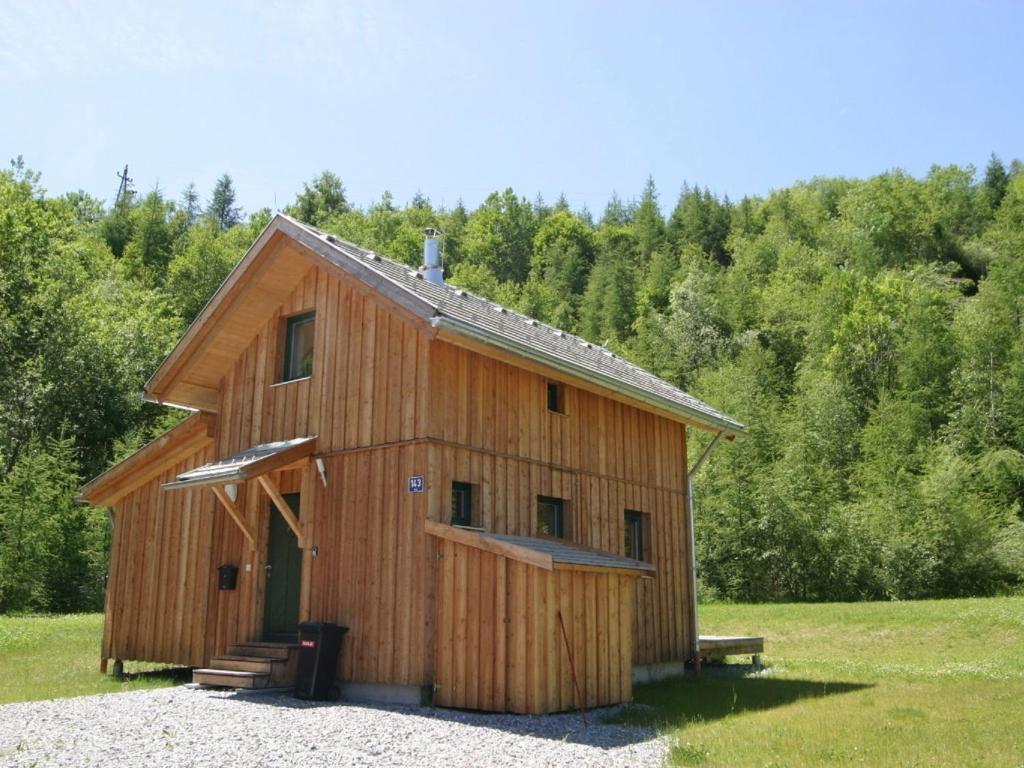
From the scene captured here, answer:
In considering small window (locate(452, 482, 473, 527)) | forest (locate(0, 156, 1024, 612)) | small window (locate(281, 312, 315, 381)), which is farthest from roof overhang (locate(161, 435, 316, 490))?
forest (locate(0, 156, 1024, 612))

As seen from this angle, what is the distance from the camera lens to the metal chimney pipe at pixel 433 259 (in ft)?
49.8

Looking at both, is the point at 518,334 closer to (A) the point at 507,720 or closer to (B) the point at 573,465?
(B) the point at 573,465

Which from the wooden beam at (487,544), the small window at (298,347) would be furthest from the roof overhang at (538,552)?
the small window at (298,347)

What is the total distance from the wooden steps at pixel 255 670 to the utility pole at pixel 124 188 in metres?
59.9

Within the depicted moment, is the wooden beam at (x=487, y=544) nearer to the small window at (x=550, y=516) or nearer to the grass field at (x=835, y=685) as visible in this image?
the grass field at (x=835, y=685)

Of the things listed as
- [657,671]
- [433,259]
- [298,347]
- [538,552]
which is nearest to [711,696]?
[657,671]

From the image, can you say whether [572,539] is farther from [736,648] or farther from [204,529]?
[204,529]

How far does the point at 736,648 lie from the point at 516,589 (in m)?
7.41

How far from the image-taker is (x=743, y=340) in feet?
175

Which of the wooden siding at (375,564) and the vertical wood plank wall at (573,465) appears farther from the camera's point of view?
the vertical wood plank wall at (573,465)

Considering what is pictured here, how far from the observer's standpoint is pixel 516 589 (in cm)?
1035

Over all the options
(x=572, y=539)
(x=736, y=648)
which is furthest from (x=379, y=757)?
(x=736, y=648)

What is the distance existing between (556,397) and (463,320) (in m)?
3.16

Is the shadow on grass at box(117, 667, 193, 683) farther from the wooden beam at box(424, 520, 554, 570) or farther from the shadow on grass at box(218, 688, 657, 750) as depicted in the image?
the wooden beam at box(424, 520, 554, 570)
